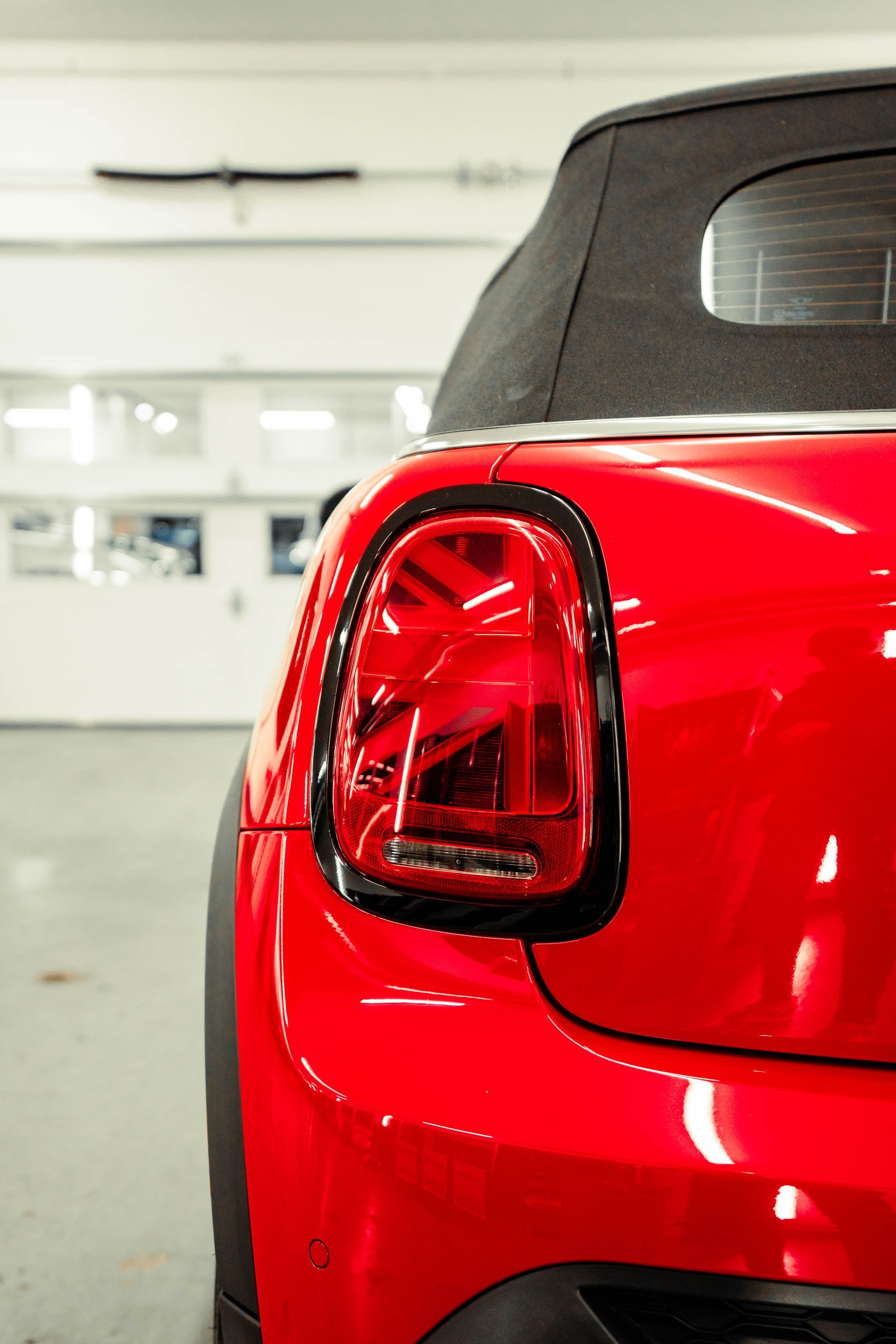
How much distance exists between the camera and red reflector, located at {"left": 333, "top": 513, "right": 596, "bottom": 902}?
58 centimetres

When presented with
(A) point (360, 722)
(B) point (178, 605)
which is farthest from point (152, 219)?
(A) point (360, 722)

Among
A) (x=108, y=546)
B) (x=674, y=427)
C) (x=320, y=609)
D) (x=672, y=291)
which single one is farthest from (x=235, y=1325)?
(x=108, y=546)

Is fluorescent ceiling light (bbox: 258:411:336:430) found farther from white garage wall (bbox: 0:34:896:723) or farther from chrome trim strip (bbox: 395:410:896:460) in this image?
chrome trim strip (bbox: 395:410:896:460)

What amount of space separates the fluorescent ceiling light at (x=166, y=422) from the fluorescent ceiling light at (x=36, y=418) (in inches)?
22.2

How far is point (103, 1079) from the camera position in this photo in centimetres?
173

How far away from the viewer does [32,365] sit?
18.5ft

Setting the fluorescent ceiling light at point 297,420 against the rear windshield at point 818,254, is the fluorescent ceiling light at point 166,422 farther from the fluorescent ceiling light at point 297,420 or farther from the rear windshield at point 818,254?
the rear windshield at point 818,254

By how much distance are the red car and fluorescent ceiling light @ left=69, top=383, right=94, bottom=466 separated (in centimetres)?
575

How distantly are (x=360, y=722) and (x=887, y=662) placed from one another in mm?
346

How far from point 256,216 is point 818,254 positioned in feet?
18.5

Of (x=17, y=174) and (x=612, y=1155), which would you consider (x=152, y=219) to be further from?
(x=612, y=1155)

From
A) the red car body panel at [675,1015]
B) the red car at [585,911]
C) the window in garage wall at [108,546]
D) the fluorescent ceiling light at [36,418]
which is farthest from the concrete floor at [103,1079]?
the fluorescent ceiling light at [36,418]

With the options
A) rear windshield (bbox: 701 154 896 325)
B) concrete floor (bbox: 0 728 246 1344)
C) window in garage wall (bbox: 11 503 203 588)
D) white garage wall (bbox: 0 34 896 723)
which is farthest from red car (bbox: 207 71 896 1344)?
window in garage wall (bbox: 11 503 203 588)

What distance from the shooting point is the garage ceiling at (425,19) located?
508cm
